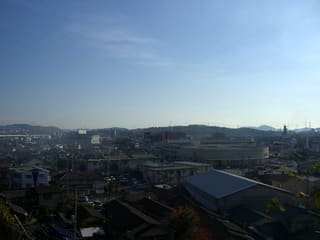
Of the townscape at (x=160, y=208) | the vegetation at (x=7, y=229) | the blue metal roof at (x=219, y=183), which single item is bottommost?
the townscape at (x=160, y=208)

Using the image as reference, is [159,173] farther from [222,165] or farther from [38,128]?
[38,128]

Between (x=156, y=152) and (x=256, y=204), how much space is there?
2129 cm

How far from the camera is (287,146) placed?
3419cm

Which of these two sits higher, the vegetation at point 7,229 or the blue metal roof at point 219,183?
the vegetation at point 7,229

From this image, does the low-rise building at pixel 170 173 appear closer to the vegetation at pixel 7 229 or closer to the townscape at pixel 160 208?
the townscape at pixel 160 208

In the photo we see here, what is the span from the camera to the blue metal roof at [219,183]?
9.59m

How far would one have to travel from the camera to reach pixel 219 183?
1068cm

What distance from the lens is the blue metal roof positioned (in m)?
9.59

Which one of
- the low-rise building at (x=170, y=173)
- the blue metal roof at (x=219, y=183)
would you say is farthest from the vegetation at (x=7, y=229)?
the low-rise building at (x=170, y=173)

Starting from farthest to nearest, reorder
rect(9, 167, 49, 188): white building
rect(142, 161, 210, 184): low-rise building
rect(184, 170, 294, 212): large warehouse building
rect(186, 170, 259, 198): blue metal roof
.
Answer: rect(142, 161, 210, 184): low-rise building
rect(9, 167, 49, 188): white building
rect(186, 170, 259, 198): blue metal roof
rect(184, 170, 294, 212): large warehouse building

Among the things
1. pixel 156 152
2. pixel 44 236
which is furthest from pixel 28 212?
pixel 156 152

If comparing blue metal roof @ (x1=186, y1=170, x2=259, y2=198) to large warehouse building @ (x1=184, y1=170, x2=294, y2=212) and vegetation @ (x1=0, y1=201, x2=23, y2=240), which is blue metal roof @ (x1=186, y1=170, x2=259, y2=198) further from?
vegetation @ (x1=0, y1=201, x2=23, y2=240)

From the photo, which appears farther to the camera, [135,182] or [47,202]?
A: [135,182]

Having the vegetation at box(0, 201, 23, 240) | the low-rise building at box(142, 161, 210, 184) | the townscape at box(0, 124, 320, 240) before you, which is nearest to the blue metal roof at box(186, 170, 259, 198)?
the townscape at box(0, 124, 320, 240)
